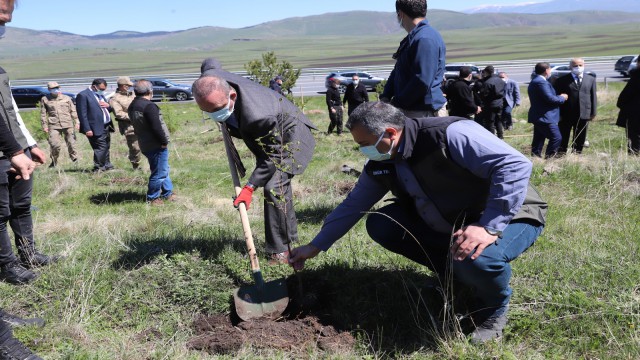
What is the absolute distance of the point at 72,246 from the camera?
458cm

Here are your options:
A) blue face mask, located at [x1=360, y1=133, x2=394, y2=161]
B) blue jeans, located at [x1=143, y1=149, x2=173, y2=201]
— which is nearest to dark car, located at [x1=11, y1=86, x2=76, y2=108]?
blue jeans, located at [x1=143, y1=149, x2=173, y2=201]

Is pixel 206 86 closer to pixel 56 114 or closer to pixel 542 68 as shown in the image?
pixel 542 68

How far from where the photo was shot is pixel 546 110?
26.7 ft

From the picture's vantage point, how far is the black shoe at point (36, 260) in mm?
4285

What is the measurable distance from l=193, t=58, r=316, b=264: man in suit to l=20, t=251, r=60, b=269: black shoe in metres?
1.81

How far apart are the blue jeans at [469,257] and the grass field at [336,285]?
0.80 ft

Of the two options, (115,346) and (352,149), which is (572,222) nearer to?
(115,346)

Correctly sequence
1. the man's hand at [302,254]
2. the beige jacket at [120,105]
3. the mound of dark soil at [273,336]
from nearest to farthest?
the mound of dark soil at [273,336] → the man's hand at [302,254] → the beige jacket at [120,105]

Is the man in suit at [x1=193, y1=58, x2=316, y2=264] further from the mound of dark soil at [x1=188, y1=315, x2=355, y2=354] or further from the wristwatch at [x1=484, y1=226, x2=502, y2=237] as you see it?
the wristwatch at [x1=484, y1=226, x2=502, y2=237]

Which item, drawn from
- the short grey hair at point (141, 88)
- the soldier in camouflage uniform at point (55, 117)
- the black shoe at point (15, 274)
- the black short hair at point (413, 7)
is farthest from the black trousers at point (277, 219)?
the soldier in camouflage uniform at point (55, 117)

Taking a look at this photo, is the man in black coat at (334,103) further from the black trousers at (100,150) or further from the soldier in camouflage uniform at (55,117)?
the soldier in camouflage uniform at (55,117)

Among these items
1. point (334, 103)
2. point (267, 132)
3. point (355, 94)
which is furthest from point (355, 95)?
point (267, 132)

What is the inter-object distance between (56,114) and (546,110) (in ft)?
30.1

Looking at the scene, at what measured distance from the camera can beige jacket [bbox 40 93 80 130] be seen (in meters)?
10.5
